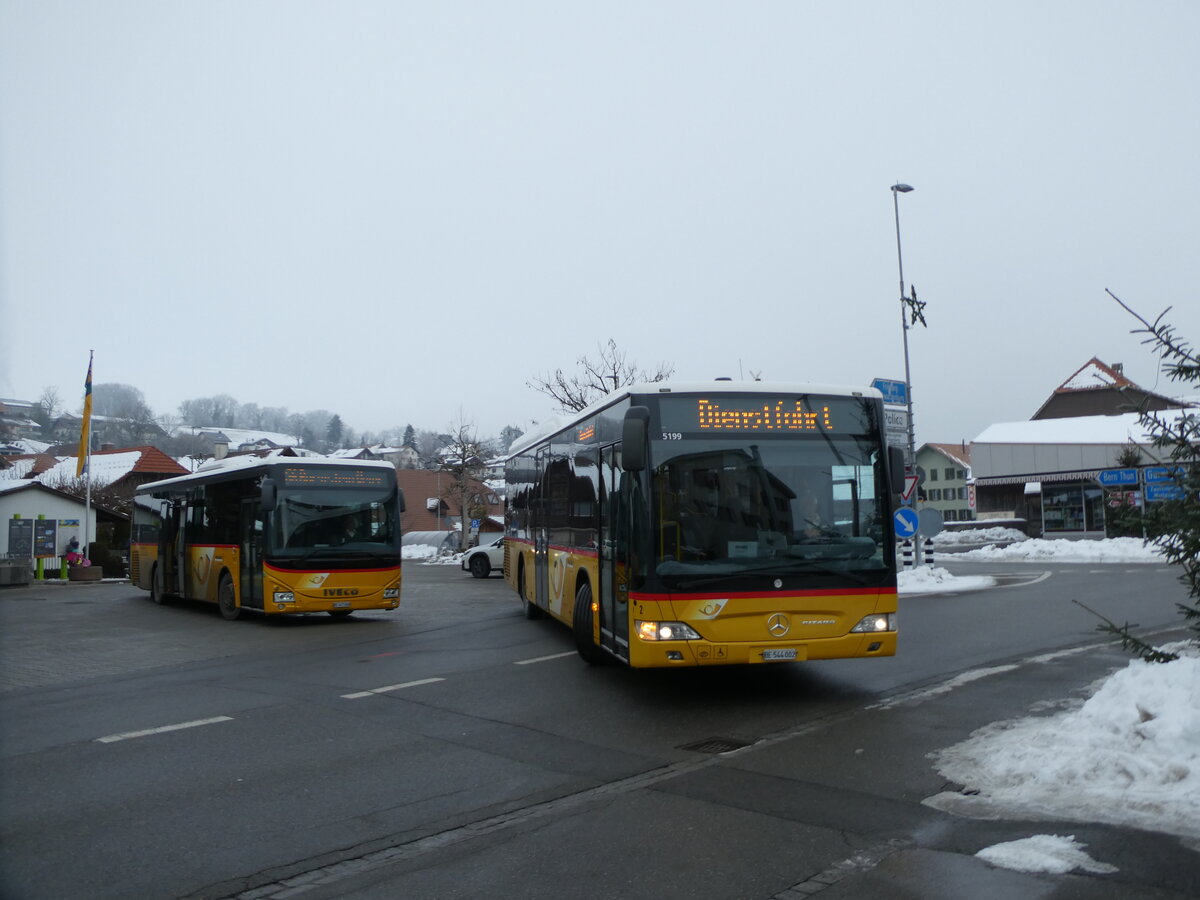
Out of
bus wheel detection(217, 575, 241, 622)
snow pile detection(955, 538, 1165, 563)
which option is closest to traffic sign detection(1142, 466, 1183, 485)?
bus wheel detection(217, 575, 241, 622)

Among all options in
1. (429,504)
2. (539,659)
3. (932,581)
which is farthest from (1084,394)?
(539,659)

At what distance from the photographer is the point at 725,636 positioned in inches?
361

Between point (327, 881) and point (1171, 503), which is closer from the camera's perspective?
point (327, 881)

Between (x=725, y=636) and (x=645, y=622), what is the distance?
702mm

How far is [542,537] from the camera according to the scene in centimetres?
1538

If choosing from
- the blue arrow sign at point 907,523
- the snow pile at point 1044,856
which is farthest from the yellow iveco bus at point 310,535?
the snow pile at point 1044,856

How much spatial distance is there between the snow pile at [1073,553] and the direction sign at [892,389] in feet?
49.7

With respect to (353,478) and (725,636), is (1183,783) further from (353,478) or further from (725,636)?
(353,478)

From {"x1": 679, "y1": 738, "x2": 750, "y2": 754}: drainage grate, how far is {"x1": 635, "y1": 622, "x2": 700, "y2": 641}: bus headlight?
96cm

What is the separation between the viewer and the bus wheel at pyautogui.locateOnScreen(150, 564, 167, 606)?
2596 centimetres

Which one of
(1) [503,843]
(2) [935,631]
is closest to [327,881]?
(1) [503,843]

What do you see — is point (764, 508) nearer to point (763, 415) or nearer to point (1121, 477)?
point (763, 415)

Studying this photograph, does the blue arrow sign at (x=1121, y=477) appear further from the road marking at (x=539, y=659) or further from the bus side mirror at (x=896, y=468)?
the bus side mirror at (x=896, y=468)

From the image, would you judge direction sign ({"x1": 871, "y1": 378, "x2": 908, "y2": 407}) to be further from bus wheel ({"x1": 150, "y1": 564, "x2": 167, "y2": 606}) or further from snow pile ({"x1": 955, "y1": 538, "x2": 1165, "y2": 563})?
bus wheel ({"x1": 150, "y1": 564, "x2": 167, "y2": 606})
